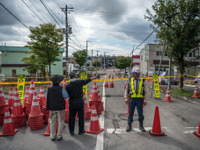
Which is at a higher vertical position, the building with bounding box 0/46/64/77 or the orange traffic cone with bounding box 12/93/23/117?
the building with bounding box 0/46/64/77

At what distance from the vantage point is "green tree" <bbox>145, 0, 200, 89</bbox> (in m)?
12.8

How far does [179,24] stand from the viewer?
1331cm

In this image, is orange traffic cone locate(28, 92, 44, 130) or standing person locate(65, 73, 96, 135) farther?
orange traffic cone locate(28, 92, 44, 130)

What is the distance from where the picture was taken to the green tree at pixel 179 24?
41.9 ft

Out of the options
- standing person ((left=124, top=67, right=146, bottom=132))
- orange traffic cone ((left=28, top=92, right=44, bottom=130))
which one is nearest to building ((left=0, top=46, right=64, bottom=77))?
orange traffic cone ((left=28, top=92, right=44, bottom=130))

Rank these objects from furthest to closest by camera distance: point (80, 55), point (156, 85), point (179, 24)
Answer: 1. point (80, 55)
2. point (179, 24)
3. point (156, 85)

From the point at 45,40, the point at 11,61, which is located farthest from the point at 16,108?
the point at 11,61

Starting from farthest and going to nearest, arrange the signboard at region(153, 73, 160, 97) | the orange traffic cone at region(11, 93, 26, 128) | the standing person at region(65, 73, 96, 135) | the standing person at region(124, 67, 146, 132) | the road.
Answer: the signboard at region(153, 73, 160, 97), the orange traffic cone at region(11, 93, 26, 128), the standing person at region(124, 67, 146, 132), the standing person at region(65, 73, 96, 135), the road

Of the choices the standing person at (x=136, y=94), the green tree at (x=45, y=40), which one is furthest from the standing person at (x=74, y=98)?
the green tree at (x=45, y=40)

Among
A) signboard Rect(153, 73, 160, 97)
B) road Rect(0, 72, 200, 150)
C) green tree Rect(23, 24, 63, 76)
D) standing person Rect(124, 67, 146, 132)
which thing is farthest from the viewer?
green tree Rect(23, 24, 63, 76)

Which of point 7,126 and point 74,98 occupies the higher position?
point 74,98

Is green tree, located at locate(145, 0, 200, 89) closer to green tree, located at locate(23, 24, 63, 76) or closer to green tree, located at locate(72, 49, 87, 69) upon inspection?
green tree, located at locate(23, 24, 63, 76)

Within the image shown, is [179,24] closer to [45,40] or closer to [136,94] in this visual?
[136,94]

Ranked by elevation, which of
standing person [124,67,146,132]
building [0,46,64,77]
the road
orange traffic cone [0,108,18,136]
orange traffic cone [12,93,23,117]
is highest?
building [0,46,64,77]
